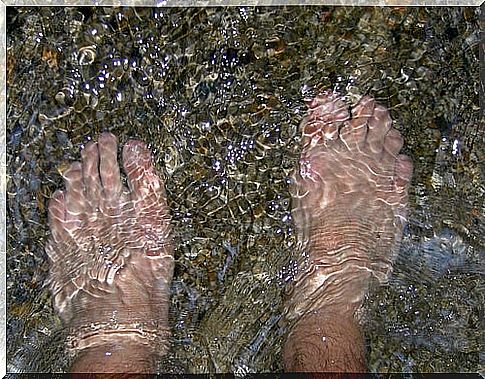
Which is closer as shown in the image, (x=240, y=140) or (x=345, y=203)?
(x=240, y=140)

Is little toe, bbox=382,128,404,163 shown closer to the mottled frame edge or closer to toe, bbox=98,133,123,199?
toe, bbox=98,133,123,199

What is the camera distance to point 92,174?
2082 mm

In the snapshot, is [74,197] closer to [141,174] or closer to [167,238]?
[141,174]

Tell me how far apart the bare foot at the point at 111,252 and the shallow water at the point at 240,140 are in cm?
4

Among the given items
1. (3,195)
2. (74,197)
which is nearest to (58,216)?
(74,197)

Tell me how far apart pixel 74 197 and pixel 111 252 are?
0.75 feet

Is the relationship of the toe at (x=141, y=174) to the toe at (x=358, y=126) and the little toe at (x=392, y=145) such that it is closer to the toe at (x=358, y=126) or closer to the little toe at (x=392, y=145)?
the toe at (x=358, y=126)

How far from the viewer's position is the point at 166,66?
199 centimetres

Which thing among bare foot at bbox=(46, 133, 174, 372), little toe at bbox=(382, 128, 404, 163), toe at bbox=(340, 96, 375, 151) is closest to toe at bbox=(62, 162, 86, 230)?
bare foot at bbox=(46, 133, 174, 372)

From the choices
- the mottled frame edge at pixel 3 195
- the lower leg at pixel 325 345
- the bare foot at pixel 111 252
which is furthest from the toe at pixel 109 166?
the lower leg at pixel 325 345

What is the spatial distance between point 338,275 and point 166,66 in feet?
2.99

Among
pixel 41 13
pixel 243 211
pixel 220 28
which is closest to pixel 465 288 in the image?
pixel 243 211

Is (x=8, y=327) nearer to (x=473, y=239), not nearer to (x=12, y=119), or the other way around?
(x=12, y=119)

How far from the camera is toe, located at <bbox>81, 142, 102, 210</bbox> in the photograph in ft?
6.73
